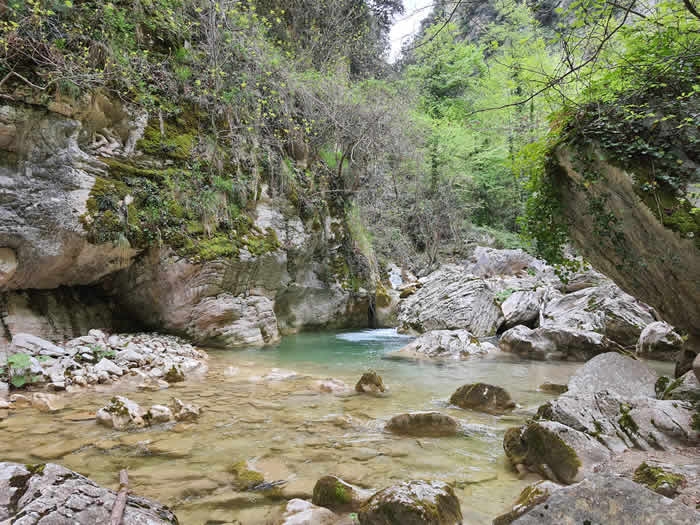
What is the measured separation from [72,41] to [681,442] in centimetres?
986

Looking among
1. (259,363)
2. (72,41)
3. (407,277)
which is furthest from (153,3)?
(407,277)

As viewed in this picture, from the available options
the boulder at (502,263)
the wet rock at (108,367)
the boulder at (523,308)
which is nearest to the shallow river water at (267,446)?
the wet rock at (108,367)

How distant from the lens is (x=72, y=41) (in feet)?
22.1

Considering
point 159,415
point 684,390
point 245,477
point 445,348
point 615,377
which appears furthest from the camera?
point 445,348

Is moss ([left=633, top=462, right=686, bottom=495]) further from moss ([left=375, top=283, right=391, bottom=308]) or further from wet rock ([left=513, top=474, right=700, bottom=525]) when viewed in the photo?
moss ([left=375, top=283, right=391, bottom=308])

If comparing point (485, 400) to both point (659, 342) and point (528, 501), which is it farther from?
point (659, 342)

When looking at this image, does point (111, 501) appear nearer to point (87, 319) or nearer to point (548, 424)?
point (548, 424)

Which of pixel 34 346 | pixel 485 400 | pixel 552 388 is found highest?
pixel 34 346

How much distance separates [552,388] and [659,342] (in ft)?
10.8

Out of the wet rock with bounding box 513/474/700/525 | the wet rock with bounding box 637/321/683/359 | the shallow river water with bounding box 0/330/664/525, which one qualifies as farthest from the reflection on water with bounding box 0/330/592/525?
the wet rock with bounding box 637/321/683/359

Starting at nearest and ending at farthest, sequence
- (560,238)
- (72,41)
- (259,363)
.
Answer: (560,238) < (72,41) < (259,363)

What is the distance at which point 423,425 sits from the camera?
369 cm

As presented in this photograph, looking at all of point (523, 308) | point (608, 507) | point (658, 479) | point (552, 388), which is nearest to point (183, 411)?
point (608, 507)

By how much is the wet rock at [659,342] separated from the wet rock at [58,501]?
27.3 ft
